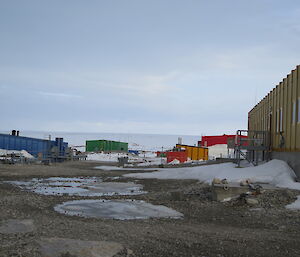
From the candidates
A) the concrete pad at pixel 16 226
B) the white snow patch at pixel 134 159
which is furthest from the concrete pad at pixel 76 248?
the white snow patch at pixel 134 159

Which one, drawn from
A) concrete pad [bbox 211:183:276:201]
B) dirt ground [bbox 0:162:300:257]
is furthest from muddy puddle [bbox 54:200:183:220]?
concrete pad [bbox 211:183:276:201]

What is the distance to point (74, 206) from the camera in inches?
474

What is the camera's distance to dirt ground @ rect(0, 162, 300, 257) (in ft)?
23.5

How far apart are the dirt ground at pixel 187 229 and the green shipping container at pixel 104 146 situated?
174 ft

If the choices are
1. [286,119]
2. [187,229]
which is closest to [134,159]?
[286,119]

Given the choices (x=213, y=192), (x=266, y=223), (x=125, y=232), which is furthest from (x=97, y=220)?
A: (x=213, y=192)

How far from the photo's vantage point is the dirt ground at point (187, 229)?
7.15 m

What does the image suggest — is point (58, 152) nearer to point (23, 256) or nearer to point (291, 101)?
point (291, 101)

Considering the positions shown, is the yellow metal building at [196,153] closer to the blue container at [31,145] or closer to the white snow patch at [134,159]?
the white snow patch at [134,159]

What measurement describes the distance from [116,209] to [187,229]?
10.6ft

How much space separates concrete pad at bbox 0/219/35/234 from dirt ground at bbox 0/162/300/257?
166 millimetres

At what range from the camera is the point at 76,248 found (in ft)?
21.8

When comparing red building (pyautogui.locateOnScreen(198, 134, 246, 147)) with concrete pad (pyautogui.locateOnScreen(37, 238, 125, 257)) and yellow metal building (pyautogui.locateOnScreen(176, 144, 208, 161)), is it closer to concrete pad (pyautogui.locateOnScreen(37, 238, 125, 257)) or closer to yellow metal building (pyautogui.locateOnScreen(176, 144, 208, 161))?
yellow metal building (pyautogui.locateOnScreen(176, 144, 208, 161))

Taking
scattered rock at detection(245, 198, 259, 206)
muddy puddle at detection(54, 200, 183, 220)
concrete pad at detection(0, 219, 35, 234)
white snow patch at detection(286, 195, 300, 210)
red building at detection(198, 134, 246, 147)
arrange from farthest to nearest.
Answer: red building at detection(198, 134, 246, 147), scattered rock at detection(245, 198, 259, 206), white snow patch at detection(286, 195, 300, 210), muddy puddle at detection(54, 200, 183, 220), concrete pad at detection(0, 219, 35, 234)
